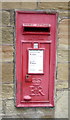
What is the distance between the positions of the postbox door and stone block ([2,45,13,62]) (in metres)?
0.16

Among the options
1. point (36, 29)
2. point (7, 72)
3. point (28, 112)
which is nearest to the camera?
point (36, 29)

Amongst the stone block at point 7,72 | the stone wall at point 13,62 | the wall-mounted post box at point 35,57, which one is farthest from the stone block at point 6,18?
the stone block at point 7,72

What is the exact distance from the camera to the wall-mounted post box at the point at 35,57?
8.64 ft

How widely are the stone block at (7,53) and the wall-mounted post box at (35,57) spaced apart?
0.09m

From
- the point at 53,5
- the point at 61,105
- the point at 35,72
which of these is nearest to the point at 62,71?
the point at 35,72

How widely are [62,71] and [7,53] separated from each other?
2.50 feet

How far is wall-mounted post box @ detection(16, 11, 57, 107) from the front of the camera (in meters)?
2.63

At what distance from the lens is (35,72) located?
2.70 meters

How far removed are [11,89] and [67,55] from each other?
2.83ft

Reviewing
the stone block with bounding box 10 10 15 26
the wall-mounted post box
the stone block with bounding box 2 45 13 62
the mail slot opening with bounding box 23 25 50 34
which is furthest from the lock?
the stone block with bounding box 10 10 15 26

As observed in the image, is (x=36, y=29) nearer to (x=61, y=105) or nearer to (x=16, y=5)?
(x=16, y=5)

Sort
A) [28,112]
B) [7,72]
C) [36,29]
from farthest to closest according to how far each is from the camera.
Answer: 1. [28,112]
2. [7,72]
3. [36,29]

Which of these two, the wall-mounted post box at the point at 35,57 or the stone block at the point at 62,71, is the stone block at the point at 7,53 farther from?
the stone block at the point at 62,71

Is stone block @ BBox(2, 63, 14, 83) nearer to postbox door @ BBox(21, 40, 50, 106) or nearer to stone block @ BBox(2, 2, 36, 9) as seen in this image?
postbox door @ BBox(21, 40, 50, 106)
